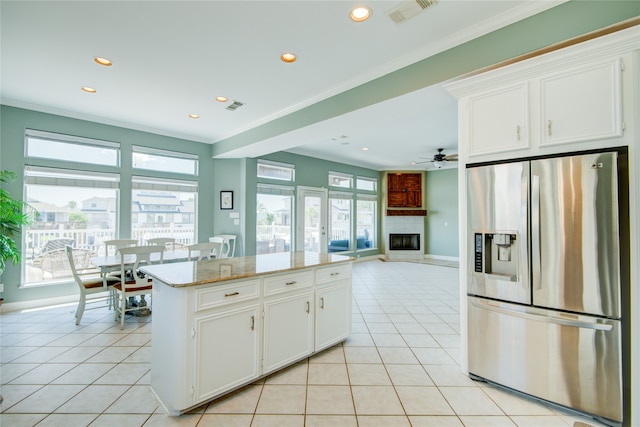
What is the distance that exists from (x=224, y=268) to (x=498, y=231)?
88.4 inches

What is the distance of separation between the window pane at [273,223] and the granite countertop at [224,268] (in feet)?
10.8

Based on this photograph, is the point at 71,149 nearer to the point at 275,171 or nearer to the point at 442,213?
the point at 275,171

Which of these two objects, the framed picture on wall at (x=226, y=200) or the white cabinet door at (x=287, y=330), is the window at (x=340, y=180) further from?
the white cabinet door at (x=287, y=330)

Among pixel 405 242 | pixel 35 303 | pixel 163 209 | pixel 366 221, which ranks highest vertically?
pixel 163 209

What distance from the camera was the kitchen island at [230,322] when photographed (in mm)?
1896

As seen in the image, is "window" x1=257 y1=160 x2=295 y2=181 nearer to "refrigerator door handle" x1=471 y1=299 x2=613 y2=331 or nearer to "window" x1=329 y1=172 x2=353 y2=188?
"window" x1=329 y1=172 x2=353 y2=188

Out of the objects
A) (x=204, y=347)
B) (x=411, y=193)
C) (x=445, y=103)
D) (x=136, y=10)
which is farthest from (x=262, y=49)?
(x=411, y=193)

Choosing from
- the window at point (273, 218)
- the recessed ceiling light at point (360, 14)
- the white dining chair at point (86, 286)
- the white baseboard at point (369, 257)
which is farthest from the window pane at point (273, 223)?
the recessed ceiling light at point (360, 14)

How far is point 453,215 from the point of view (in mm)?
8648

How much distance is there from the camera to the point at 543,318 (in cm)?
202

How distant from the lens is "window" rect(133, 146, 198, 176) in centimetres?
508

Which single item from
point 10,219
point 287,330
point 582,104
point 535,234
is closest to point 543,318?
point 535,234

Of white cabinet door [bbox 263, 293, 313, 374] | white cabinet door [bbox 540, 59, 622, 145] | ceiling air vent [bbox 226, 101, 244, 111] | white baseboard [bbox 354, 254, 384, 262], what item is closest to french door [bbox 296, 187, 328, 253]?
white baseboard [bbox 354, 254, 384, 262]

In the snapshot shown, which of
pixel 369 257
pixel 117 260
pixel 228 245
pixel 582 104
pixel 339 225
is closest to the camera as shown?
pixel 582 104
